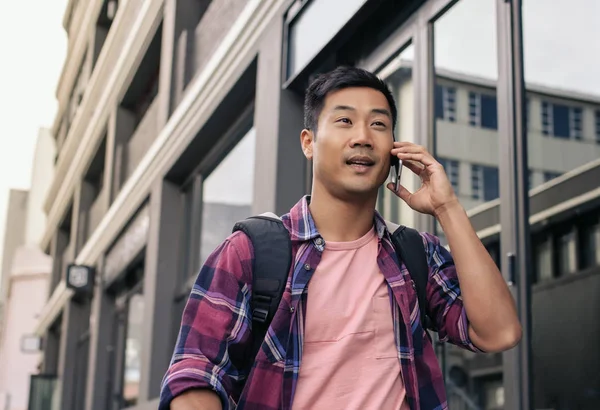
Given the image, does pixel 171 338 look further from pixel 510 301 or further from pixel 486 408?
pixel 510 301

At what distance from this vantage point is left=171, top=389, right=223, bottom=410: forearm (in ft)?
6.13

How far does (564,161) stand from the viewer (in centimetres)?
365

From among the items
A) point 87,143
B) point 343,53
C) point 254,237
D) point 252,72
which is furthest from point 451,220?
point 87,143

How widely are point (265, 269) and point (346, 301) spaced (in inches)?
8.3

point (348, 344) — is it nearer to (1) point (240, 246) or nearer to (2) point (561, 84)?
(1) point (240, 246)

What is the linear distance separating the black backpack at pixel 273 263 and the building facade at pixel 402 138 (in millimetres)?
1389

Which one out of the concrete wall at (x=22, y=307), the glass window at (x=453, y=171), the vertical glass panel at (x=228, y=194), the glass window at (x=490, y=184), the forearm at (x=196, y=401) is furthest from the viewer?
the concrete wall at (x=22, y=307)

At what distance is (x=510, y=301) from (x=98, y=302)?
12.9 meters

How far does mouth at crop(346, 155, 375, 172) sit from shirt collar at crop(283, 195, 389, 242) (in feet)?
0.58

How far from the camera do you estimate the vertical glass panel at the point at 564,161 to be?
3457mm

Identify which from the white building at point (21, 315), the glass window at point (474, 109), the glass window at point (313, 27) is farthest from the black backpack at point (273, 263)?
the white building at point (21, 315)

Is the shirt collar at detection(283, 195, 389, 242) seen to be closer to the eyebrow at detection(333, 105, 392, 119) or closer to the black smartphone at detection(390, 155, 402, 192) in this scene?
the black smartphone at detection(390, 155, 402, 192)

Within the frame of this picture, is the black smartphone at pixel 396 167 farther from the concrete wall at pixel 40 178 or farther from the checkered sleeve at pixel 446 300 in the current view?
the concrete wall at pixel 40 178

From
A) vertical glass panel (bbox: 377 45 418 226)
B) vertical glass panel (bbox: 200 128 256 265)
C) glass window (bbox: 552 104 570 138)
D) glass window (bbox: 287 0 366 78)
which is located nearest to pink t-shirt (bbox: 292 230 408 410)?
glass window (bbox: 552 104 570 138)
